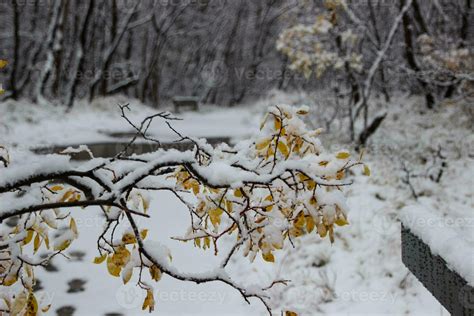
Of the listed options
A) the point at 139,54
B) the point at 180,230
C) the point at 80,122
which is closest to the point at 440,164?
the point at 180,230

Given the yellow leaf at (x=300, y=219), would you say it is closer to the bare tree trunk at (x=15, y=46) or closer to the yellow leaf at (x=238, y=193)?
the yellow leaf at (x=238, y=193)

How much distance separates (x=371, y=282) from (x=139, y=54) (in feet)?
95.2

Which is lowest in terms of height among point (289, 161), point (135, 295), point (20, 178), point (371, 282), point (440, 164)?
point (135, 295)

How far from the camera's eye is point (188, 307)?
13.2ft

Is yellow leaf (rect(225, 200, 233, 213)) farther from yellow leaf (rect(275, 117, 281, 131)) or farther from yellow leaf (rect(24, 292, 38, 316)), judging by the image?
yellow leaf (rect(24, 292, 38, 316))

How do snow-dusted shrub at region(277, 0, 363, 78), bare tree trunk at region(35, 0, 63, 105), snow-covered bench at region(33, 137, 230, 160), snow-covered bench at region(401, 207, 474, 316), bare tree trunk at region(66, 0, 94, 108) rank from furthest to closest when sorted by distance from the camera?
bare tree trunk at region(66, 0, 94, 108), bare tree trunk at region(35, 0, 63, 105), snow-dusted shrub at region(277, 0, 363, 78), snow-covered bench at region(33, 137, 230, 160), snow-covered bench at region(401, 207, 474, 316)

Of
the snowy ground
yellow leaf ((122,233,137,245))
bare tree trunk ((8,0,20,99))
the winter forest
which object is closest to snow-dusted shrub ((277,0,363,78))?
the winter forest

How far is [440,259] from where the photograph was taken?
181 centimetres

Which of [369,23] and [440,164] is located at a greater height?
[369,23]

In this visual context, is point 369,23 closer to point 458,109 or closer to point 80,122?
point 458,109

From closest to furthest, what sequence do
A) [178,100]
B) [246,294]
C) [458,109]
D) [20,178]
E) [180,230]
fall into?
[20,178] < [246,294] < [180,230] < [458,109] < [178,100]

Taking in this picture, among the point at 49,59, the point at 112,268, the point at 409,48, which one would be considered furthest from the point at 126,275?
the point at 49,59

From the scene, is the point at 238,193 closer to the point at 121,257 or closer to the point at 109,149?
the point at 121,257

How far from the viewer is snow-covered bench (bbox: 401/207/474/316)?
1612 millimetres
